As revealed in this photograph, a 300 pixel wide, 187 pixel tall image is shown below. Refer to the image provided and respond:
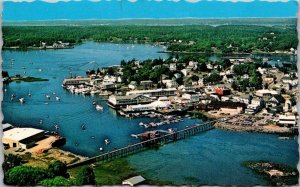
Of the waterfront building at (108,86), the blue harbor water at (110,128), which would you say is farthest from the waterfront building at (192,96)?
the waterfront building at (108,86)

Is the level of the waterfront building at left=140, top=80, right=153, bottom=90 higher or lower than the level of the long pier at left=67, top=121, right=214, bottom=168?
higher

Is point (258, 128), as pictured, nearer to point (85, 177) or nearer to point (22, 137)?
point (85, 177)

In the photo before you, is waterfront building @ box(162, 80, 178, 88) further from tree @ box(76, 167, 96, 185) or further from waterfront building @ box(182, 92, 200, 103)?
tree @ box(76, 167, 96, 185)

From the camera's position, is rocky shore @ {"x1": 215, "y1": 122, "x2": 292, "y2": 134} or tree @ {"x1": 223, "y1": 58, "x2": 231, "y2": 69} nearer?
rocky shore @ {"x1": 215, "y1": 122, "x2": 292, "y2": 134}

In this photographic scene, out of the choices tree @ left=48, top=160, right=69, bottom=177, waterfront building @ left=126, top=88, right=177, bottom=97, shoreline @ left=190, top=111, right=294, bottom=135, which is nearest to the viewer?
tree @ left=48, top=160, right=69, bottom=177

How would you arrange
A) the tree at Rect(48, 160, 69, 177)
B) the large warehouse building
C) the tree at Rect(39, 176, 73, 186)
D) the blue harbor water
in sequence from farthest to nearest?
the large warehouse building
the blue harbor water
the tree at Rect(48, 160, 69, 177)
the tree at Rect(39, 176, 73, 186)

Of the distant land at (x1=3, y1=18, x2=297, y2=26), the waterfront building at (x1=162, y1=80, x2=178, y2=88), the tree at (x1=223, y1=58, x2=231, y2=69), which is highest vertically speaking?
the distant land at (x1=3, y1=18, x2=297, y2=26)

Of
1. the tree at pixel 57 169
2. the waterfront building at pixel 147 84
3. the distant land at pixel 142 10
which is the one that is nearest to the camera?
the tree at pixel 57 169

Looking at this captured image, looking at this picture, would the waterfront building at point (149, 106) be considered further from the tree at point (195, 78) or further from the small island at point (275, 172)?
the small island at point (275, 172)

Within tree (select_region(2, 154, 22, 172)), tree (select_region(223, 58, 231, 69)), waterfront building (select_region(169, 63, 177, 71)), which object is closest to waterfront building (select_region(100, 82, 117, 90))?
waterfront building (select_region(169, 63, 177, 71))
